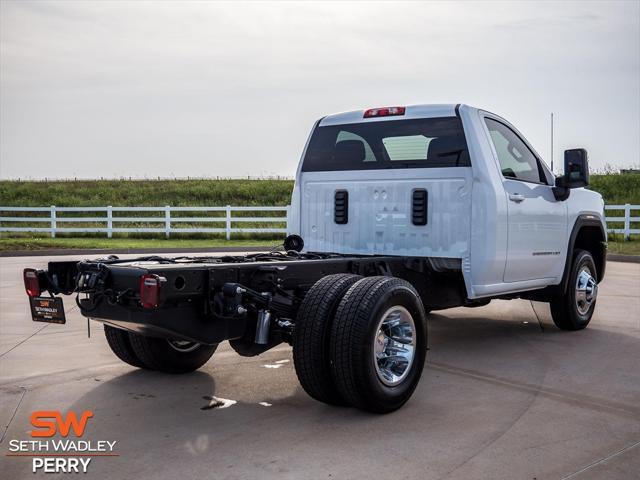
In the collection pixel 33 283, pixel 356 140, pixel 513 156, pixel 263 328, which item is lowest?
pixel 263 328

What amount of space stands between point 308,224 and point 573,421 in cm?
335

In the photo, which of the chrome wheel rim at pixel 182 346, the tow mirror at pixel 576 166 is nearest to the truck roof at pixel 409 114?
the tow mirror at pixel 576 166

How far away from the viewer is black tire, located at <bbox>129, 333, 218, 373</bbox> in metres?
5.87

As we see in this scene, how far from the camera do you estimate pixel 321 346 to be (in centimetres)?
481

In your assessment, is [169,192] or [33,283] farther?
[169,192]

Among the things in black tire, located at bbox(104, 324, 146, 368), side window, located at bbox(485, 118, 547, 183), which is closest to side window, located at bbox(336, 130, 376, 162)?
side window, located at bbox(485, 118, 547, 183)

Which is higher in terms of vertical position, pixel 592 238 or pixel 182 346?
pixel 592 238

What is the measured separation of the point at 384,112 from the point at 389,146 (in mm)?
338

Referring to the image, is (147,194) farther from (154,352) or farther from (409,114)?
(154,352)

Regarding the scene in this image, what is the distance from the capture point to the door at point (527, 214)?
6785 millimetres

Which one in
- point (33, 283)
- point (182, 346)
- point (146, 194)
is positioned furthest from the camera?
point (146, 194)

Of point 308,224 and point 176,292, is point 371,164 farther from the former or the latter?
point 176,292

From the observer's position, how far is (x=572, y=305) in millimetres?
7996

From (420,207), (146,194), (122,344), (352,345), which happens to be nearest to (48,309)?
(122,344)
